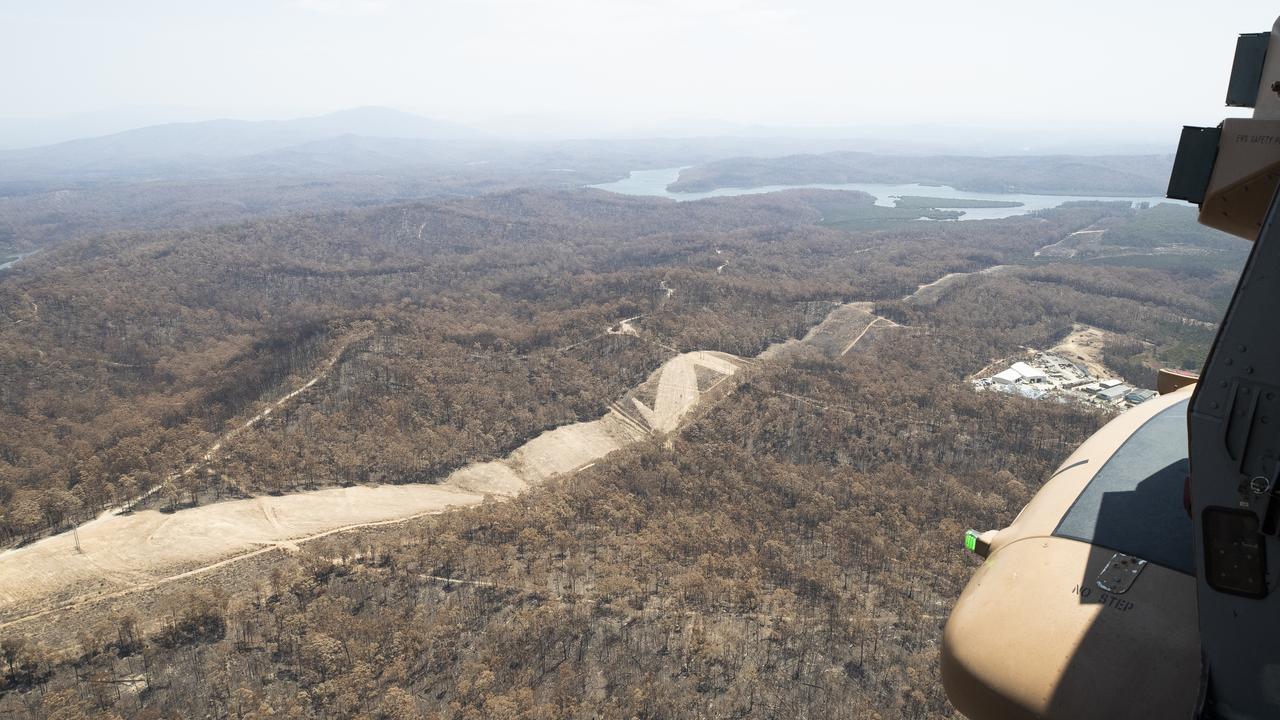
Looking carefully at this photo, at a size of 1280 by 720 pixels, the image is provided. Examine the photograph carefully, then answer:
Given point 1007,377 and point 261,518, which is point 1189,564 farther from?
point 1007,377

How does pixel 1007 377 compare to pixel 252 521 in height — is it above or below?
below

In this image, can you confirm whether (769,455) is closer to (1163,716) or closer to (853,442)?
(853,442)

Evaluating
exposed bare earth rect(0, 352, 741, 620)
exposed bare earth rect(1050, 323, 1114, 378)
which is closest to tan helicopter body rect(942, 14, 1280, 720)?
exposed bare earth rect(0, 352, 741, 620)

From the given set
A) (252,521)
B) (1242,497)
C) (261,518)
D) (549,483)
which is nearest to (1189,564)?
(1242,497)

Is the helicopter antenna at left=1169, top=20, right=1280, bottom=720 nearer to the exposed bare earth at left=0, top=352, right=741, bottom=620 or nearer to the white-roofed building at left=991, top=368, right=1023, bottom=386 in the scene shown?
the exposed bare earth at left=0, top=352, right=741, bottom=620

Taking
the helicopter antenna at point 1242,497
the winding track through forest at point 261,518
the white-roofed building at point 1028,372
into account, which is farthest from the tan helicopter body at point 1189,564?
the white-roofed building at point 1028,372

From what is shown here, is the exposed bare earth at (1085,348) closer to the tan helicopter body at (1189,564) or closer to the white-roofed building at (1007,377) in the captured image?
the white-roofed building at (1007,377)

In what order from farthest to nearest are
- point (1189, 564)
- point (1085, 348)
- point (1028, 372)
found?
point (1085, 348) → point (1028, 372) → point (1189, 564)
